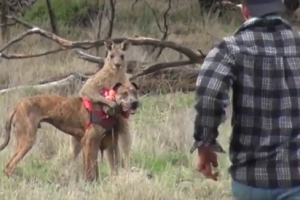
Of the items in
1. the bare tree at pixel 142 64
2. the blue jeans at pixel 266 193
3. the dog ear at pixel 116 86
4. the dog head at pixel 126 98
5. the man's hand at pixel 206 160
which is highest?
the bare tree at pixel 142 64

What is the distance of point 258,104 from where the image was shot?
160 inches

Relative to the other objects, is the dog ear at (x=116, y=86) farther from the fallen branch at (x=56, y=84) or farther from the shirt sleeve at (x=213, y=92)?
the fallen branch at (x=56, y=84)

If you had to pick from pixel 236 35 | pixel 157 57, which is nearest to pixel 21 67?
pixel 157 57

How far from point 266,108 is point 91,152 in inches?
132

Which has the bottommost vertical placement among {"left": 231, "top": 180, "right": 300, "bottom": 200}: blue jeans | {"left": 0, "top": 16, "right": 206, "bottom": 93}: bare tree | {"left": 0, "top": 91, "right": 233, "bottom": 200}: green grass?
{"left": 0, "top": 91, "right": 233, "bottom": 200}: green grass

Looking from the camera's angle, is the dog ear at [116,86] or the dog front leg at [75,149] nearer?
the dog ear at [116,86]

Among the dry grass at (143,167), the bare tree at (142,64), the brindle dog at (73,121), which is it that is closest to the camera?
the dry grass at (143,167)

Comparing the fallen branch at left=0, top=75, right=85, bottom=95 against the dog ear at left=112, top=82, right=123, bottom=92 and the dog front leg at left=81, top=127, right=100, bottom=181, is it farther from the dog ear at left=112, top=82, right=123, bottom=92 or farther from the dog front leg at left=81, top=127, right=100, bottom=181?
the dog front leg at left=81, top=127, right=100, bottom=181

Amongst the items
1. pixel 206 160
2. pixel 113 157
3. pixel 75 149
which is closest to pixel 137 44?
pixel 75 149

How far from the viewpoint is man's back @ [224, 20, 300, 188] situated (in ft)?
13.3

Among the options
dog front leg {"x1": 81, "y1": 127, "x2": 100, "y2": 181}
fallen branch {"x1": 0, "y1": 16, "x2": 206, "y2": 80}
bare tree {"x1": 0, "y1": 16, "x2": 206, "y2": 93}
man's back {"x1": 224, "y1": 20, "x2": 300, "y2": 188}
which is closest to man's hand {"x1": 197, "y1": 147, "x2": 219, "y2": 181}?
man's back {"x1": 224, "y1": 20, "x2": 300, "y2": 188}

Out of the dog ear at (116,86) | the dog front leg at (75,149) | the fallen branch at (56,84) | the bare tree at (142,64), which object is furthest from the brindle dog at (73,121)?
the fallen branch at (56,84)

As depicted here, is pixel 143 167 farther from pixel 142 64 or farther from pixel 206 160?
pixel 142 64

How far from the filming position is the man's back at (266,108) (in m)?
4.05
